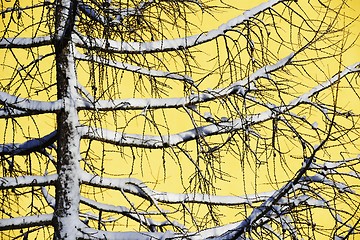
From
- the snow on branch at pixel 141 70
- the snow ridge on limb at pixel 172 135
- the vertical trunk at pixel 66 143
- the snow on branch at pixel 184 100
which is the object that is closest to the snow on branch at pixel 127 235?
the vertical trunk at pixel 66 143

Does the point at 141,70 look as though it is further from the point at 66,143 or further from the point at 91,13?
the point at 66,143

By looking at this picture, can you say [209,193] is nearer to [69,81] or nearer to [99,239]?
[99,239]

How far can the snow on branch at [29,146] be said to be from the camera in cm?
547

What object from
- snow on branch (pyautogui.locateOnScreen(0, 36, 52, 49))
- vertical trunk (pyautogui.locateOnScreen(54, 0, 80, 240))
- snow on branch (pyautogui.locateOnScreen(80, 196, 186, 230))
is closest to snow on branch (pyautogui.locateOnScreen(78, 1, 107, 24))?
vertical trunk (pyautogui.locateOnScreen(54, 0, 80, 240))

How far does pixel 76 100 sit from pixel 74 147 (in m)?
0.35

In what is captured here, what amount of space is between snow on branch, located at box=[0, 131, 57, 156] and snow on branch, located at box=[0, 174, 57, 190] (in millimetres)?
377

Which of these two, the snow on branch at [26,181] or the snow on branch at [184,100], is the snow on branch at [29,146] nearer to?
the snow on branch at [26,181]

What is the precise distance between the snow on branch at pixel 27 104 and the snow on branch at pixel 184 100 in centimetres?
20

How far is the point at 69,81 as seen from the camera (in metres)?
5.23

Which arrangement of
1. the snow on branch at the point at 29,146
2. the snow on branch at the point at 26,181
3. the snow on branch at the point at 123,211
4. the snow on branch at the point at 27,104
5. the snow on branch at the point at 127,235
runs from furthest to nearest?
the snow on branch at the point at 29,146, the snow on branch at the point at 123,211, the snow on branch at the point at 26,181, the snow on branch at the point at 27,104, the snow on branch at the point at 127,235

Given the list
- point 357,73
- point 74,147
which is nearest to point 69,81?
point 74,147

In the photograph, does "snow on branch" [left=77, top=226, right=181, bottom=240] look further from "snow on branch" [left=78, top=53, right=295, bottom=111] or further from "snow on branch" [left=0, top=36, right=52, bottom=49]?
"snow on branch" [left=0, top=36, right=52, bottom=49]

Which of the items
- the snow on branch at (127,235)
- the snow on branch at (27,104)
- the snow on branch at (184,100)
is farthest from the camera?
the snow on branch at (184,100)

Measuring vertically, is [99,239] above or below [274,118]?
below
